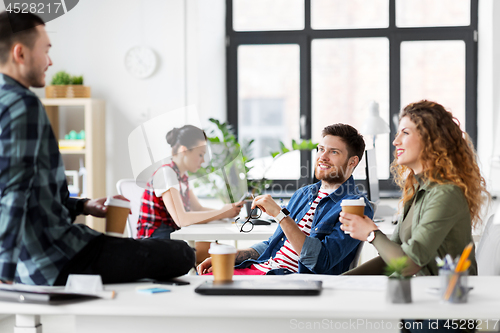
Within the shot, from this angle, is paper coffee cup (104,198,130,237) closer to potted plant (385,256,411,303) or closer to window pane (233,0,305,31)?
potted plant (385,256,411,303)

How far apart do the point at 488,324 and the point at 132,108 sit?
3.79 meters

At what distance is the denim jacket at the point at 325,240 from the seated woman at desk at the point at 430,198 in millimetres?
193

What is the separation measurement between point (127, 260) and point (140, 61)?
3.67 meters

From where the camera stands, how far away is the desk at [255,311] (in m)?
1.13

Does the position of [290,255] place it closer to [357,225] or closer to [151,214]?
[357,225]

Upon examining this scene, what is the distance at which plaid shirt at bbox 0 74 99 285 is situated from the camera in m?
1.18

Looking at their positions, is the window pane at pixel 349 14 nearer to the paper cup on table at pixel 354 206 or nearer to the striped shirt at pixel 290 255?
the striped shirt at pixel 290 255

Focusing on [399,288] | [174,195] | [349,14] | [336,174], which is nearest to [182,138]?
[174,195]

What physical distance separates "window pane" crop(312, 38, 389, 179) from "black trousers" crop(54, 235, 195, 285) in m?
3.63

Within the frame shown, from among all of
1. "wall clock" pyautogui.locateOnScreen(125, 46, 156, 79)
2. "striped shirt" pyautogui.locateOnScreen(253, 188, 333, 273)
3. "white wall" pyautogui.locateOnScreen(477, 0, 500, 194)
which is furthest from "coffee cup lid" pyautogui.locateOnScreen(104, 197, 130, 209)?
"white wall" pyautogui.locateOnScreen(477, 0, 500, 194)

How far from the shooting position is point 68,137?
4574 mm

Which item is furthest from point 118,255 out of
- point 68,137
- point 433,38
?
point 433,38

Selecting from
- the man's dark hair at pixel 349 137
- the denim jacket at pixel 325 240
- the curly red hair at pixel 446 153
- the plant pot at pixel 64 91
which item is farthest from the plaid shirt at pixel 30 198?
the plant pot at pixel 64 91

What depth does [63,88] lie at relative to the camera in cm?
454
